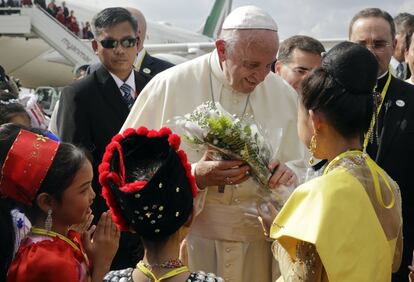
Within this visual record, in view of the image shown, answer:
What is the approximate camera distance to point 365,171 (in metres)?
2.52

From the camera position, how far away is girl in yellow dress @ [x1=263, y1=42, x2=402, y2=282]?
2334mm

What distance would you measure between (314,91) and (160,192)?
0.77 meters

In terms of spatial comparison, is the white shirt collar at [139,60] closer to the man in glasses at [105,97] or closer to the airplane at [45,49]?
the man in glasses at [105,97]

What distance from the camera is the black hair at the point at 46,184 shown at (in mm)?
2848

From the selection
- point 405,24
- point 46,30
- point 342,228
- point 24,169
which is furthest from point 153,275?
point 46,30

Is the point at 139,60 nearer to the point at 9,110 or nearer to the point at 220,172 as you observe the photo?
the point at 9,110

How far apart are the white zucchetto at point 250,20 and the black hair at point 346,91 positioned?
46.1 inches

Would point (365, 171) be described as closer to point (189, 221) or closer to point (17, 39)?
point (189, 221)

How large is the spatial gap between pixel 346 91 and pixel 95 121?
7.71ft

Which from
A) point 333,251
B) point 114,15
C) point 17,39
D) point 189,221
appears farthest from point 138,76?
point 17,39

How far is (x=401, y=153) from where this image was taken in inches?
155

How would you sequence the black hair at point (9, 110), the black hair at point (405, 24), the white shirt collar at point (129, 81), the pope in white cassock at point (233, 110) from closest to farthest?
1. the pope in white cassock at point (233, 110)
2. the black hair at point (9, 110)
3. the white shirt collar at point (129, 81)
4. the black hair at point (405, 24)

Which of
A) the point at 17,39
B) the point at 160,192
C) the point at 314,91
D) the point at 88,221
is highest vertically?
the point at 314,91

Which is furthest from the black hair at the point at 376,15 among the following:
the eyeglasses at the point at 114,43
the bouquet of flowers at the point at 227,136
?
the bouquet of flowers at the point at 227,136
